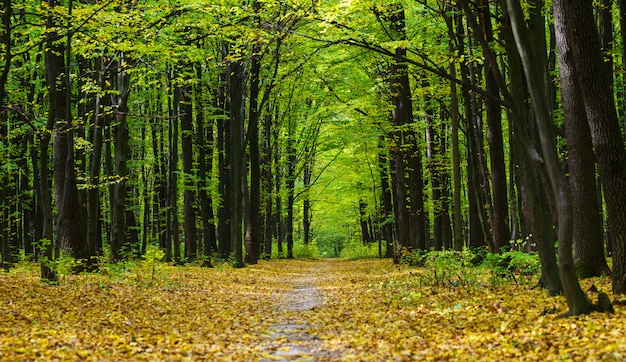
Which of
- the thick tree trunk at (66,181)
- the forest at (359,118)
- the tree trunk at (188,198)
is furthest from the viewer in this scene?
the tree trunk at (188,198)

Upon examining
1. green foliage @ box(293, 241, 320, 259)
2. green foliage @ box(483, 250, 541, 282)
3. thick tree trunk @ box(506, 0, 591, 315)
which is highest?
thick tree trunk @ box(506, 0, 591, 315)

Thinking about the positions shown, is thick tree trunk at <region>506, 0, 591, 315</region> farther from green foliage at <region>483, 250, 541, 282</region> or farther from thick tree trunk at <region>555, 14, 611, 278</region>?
green foliage at <region>483, 250, 541, 282</region>

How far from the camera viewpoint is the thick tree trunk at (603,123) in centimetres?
769

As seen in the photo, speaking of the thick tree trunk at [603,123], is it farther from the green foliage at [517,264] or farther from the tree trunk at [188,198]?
the tree trunk at [188,198]

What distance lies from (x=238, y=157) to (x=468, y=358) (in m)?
16.9

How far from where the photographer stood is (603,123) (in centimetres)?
797

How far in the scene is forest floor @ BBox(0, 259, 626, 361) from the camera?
559 cm

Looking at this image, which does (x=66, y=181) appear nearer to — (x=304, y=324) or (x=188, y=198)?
(x=304, y=324)

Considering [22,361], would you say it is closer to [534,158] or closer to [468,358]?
[468,358]

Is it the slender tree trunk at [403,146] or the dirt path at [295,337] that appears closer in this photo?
the dirt path at [295,337]

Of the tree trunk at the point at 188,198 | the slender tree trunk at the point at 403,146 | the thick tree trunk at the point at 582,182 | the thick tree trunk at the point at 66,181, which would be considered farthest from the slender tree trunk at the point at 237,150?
the thick tree trunk at the point at 582,182

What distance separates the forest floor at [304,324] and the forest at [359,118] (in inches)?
12.3

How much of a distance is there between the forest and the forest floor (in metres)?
0.31

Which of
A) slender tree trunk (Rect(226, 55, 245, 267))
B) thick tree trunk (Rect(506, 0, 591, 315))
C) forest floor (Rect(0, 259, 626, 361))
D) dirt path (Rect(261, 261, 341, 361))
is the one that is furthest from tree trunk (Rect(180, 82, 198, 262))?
thick tree trunk (Rect(506, 0, 591, 315))
